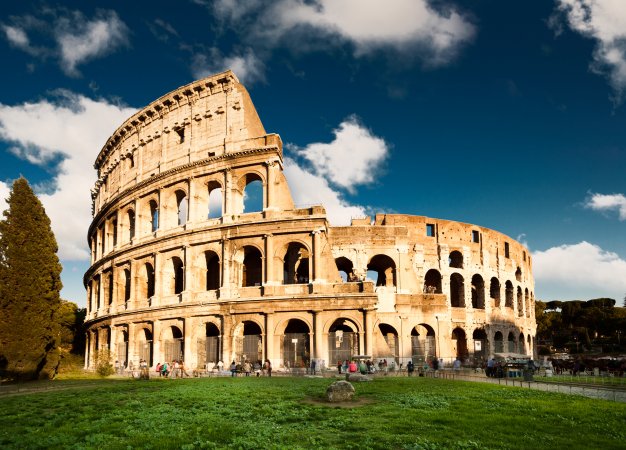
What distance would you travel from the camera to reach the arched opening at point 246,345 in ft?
92.1

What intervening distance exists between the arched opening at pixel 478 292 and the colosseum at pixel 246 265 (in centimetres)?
13

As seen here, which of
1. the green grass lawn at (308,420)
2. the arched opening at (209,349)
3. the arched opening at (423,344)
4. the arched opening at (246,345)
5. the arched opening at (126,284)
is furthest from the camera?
the arched opening at (126,284)

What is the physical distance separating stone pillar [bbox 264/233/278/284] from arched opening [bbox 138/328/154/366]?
31.3ft

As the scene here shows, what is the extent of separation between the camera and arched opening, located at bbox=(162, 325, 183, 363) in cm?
2988

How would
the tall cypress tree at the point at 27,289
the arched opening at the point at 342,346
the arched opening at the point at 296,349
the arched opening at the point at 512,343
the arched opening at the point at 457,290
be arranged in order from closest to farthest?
the tall cypress tree at the point at 27,289, the arched opening at the point at 342,346, the arched opening at the point at 296,349, the arched opening at the point at 457,290, the arched opening at the point at 512,343

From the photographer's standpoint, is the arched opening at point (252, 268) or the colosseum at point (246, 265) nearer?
the colosseum at point (246, 265)

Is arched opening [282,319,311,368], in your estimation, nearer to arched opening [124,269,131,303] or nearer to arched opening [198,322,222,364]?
arched opening [198,322,222,364]

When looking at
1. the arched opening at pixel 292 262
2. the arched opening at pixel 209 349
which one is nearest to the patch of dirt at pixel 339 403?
the arched opening at pixel 209 349

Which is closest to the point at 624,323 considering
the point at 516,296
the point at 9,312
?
the point at 516,296

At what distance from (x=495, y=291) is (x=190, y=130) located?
27.7 m

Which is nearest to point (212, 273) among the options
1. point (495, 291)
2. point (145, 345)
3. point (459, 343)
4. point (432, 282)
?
point (145, 345)

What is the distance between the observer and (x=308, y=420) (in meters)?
10.7

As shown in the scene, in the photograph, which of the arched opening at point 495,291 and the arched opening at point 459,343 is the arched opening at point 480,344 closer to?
the arched opening at point 459,343

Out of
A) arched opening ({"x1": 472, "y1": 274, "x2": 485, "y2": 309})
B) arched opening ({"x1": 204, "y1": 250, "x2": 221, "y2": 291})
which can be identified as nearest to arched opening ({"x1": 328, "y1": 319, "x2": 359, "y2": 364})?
arched opening ({"x1": 204, "y1": 250, "x2": 221, "y2": 291})
